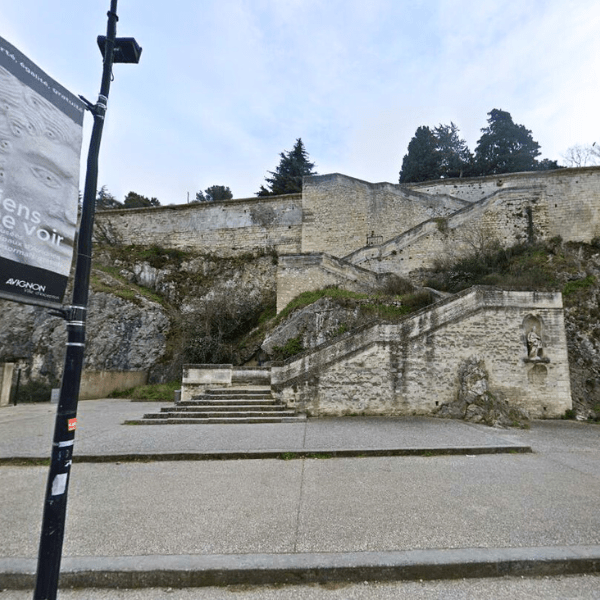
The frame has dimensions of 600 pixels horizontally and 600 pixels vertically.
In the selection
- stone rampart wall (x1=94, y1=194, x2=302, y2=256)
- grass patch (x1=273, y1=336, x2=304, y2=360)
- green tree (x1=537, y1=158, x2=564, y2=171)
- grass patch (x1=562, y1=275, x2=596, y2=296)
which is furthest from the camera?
green tree (x1=537, y1=158, x2=564, y2=171)

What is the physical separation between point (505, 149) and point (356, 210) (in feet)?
69.7

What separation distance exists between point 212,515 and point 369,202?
21.3 meters

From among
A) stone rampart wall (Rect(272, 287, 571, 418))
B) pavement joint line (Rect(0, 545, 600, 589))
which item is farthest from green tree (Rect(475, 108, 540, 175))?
pavement joint line (Rect(0, 545, 600, 589))

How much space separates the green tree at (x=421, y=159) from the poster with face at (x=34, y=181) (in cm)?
3684

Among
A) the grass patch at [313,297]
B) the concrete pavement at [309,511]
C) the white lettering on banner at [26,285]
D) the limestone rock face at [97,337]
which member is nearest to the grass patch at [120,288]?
the limestone rock face at [97,337]

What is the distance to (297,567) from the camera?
8.64 feet

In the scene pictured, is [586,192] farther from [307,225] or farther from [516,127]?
[516,127]

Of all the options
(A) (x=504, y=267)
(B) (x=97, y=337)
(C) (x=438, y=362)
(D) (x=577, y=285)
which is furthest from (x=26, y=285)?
(A) (x=504, y=267)

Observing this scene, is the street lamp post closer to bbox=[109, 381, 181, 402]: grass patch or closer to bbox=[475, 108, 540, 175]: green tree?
bbox=[109, 381, 181, 402]: grass patch

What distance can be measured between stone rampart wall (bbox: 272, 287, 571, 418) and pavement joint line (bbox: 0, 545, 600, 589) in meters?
6.18

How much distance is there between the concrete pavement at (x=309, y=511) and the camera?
2666 mm

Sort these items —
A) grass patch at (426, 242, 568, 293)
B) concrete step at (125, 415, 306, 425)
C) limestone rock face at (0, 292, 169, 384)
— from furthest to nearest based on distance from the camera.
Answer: limestone rock face at (0, 292, 169, 384) → grass patch at (426, 242, 568, 293) → concrete step at (125, 415, 306, 425)

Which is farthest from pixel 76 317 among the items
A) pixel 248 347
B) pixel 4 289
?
pixel 248 347

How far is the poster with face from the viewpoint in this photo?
83.7 inches
